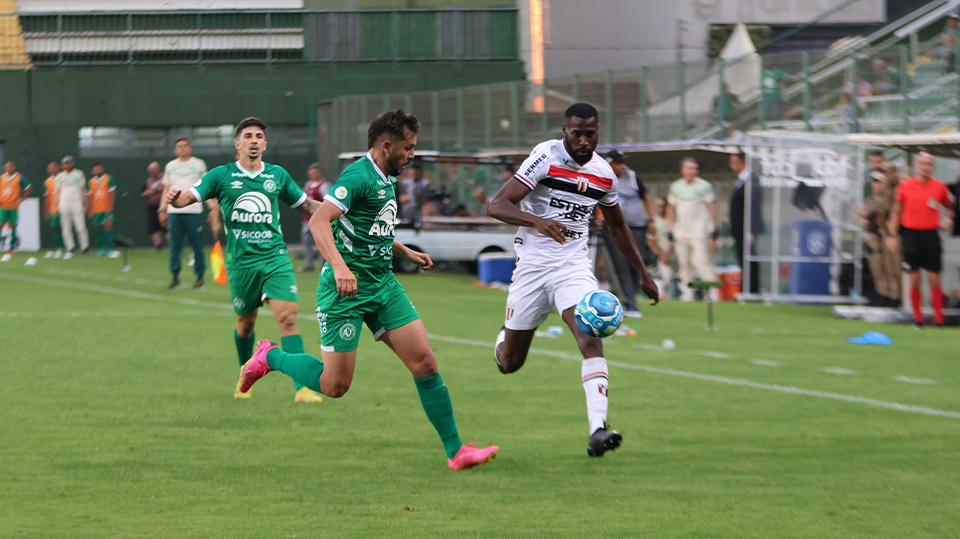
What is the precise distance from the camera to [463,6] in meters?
34.0

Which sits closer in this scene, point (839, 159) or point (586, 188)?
point (586, 188)

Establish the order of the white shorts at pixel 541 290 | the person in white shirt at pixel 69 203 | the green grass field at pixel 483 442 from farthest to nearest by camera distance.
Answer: the person in white shirt at pixel 69 203
the white shorts at pixel 541 290
the green grass field at pixel 483 442

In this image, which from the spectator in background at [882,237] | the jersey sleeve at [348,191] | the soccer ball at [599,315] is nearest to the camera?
the jersey sleeve at [348,191]

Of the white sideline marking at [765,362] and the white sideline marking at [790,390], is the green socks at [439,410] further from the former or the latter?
the white sideline marking at [765,362]

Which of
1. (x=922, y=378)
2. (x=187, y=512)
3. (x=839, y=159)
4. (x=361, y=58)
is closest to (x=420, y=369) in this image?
(x=187, y=512)

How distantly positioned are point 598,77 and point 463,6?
12.3m

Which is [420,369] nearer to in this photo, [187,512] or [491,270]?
[187,512]

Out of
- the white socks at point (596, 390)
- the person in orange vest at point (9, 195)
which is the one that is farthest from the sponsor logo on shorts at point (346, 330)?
the person in orange vest at point (9, 195)

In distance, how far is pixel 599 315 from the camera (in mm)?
6531

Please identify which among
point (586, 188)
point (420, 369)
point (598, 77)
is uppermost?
point (598, 77)

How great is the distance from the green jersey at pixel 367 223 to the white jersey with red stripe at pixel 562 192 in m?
1.10

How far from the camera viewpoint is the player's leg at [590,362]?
6164 mm

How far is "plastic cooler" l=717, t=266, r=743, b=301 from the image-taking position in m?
18.7

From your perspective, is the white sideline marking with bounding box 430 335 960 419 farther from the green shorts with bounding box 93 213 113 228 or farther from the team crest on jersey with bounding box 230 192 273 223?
the green shorts with bounding box 93 213 113 228
